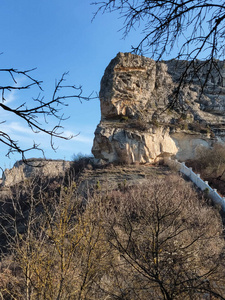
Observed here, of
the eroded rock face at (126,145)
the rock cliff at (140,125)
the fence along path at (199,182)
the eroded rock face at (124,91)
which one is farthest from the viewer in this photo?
the eroded rock face at (124,91)

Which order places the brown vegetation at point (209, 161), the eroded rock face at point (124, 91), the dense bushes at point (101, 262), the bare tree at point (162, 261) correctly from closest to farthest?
the bare tree at point (162, 261) → the dense bushes at point (101, 262) → the brown vegetation at point (209, 161) → the eroded rock face at point (124, 91)

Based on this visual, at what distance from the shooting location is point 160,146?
28516 millimetres

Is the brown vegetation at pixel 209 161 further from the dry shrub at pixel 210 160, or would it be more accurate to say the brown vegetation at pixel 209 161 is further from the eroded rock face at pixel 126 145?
the eroded rock face at pixel 126 145

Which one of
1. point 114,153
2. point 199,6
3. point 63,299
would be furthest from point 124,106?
point 199,6

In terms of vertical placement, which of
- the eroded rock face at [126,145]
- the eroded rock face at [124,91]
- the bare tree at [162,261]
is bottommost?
the bare tree at [162,261]

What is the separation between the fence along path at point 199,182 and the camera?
18422 mm

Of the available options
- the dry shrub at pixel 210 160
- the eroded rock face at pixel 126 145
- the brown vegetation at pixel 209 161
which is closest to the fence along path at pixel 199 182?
the brown vegetation at pixel 209 161

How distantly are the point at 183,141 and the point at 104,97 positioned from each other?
986cm

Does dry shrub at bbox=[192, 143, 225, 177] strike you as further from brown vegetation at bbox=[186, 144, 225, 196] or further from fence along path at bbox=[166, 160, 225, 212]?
fence along path at bbox=[166, 160, 225, 212]

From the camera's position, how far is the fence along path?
1842cm

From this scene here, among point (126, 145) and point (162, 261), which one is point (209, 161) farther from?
point (162, 261)

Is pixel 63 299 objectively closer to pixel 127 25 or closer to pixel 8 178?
pixel 127 25

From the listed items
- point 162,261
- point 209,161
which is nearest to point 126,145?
point 209,161

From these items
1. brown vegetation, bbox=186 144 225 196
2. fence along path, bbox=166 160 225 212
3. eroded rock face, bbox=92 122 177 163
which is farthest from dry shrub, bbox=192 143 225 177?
eroded rock face, bbox=92 122 177 163
